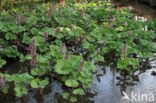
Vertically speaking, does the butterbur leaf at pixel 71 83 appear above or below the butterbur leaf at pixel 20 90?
above

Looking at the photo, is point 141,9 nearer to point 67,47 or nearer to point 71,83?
point 67,47

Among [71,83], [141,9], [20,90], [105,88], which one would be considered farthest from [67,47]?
[141,9]

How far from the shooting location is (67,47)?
5.25m

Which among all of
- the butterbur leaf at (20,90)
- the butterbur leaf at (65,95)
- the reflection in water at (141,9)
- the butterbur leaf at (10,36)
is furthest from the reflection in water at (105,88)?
the reflection in water at (141,9)

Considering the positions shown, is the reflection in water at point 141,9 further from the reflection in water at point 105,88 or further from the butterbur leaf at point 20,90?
the butterbur leaf at point 20,90

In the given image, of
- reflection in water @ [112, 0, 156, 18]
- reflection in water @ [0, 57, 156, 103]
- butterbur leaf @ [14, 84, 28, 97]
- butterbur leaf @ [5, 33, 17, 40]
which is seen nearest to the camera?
butterbur leaf @ [14, 84, 28, 97]

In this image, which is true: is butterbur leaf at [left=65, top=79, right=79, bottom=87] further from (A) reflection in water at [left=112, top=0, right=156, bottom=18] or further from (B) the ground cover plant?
(A) reflection in water at [left=112, top=0, right=156, bottom=18]

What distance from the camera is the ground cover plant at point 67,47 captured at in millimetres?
3436

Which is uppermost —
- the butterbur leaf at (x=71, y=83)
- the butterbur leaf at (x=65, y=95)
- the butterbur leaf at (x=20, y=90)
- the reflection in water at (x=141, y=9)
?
the reflection in water at (x=141, y=9)

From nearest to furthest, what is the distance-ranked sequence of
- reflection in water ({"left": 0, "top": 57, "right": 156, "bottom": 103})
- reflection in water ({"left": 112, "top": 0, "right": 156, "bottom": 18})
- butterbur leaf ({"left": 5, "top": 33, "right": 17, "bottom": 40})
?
reflection in water ({"left": 0, "top": 57, "right": 156, "bottom": 103}), butterbur leaf ({"left": 5, "top": 33, "right": 17, "bottom": 40}), reflection in water ({"left": 112, "top": 0, "right": 156, "bottom": 18})

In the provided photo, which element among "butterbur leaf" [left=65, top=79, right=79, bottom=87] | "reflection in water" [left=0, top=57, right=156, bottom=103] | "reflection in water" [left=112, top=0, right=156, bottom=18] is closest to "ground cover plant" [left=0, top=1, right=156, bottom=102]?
"butterbur leaf" [left=65, top=79, right=79, bottom=87]

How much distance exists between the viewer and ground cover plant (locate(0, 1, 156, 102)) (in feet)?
11.3

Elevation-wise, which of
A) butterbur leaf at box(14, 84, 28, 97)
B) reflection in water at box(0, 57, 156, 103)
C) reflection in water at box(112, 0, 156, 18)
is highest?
reflection in water at box(112, 0, 156, 18)

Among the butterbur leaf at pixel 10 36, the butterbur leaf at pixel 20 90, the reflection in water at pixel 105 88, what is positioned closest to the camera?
the butterbur leaf at pixel 20 90
